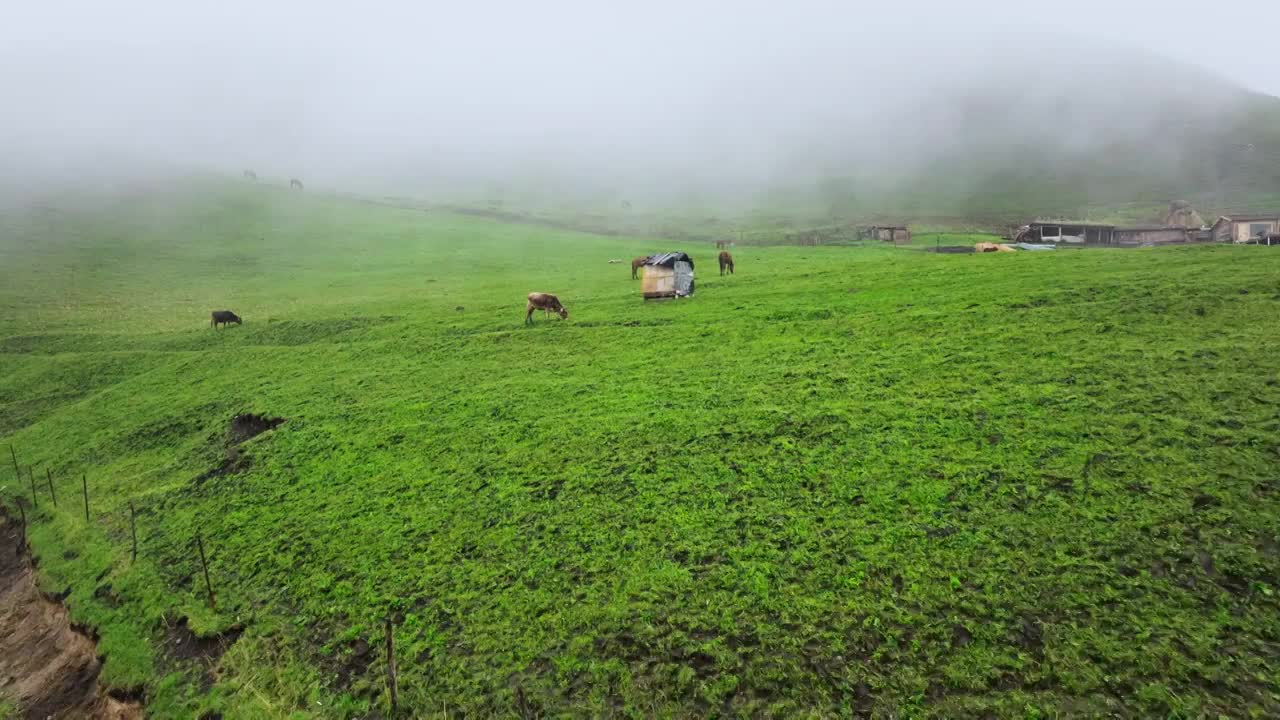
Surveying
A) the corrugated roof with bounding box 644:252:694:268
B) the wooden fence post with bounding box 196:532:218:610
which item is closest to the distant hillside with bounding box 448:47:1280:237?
the corrugated roof with bounding box 644:252:694:268

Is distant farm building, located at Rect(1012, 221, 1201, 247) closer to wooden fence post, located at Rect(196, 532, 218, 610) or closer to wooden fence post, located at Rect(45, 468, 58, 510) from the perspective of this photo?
wooden fence post, located at Rect(196, 532, 218, 610)

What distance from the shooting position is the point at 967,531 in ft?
32.7

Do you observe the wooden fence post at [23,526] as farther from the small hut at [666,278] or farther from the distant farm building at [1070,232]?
the distant farm building at [1070,232]

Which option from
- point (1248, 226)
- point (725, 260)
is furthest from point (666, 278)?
point (1248, 226)

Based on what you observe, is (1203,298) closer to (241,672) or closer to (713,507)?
(713,507)

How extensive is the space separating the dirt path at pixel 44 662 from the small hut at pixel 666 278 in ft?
72.8

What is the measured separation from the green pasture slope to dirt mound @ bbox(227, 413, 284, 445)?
17.0 inches

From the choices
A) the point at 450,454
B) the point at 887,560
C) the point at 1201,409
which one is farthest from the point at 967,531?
the point at 450,454

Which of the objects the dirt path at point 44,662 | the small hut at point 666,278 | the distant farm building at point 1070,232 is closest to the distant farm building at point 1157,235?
the distant farm building at point 1070,232

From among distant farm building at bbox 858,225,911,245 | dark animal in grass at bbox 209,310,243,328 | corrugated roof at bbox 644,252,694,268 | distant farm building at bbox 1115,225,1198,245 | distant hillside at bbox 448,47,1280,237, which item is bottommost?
dark animal in grass at bbox 209,310,243,328

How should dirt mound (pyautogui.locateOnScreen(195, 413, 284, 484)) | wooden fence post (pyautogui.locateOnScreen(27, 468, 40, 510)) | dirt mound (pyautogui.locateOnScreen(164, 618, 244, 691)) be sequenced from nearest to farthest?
dirt mound (pyautogui.locateOnScreen(164, 618, 244, 691)) → dirt mound (pyautogui.locateOnScreen(195, 413, 284, 484)) → wooden fence post (pyautogui.locateOnScreen(27, 468, 40, 510))

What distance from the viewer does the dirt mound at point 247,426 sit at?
1845cm

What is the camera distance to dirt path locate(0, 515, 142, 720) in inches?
417

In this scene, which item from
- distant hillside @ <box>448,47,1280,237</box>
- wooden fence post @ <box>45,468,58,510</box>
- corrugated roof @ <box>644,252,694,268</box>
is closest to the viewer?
wooden fence post @ <box>45,468,58,510</box>
